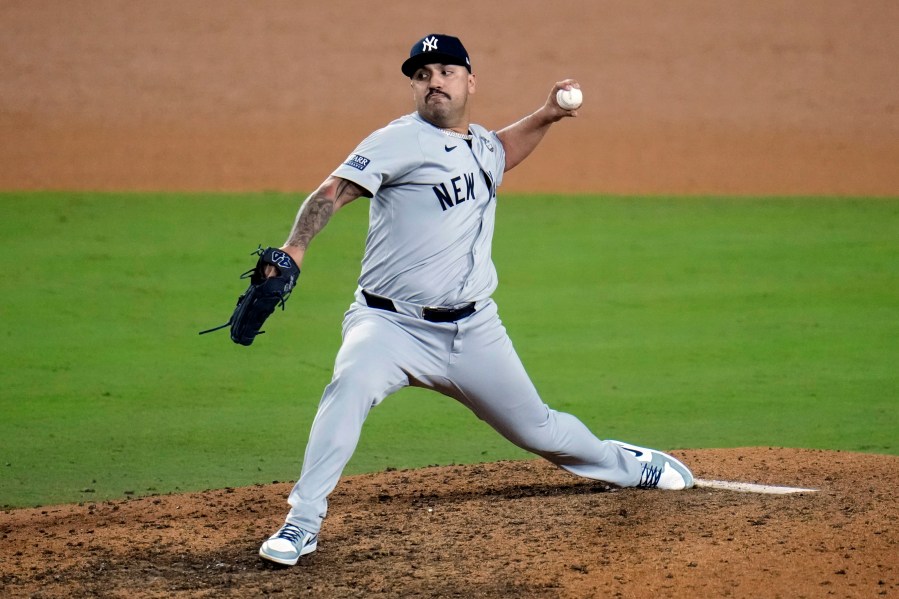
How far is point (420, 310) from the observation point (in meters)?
4.18

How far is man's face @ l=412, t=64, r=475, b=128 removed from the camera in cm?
427

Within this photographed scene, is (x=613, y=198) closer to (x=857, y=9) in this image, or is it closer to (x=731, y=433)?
(x=857, y=9)

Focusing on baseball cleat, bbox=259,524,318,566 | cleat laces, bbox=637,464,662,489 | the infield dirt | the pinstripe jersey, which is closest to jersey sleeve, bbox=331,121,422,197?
the pinstripe jersey

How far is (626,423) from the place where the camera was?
259 inches

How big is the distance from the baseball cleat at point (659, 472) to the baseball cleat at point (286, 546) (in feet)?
4.49

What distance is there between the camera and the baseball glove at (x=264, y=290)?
12.4 ft

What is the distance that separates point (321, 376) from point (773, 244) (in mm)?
5944

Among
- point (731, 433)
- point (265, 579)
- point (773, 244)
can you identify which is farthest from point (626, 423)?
point (773, 244)

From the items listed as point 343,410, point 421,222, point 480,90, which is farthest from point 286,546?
point 480,90

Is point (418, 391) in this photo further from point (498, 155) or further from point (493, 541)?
point (493, 541)

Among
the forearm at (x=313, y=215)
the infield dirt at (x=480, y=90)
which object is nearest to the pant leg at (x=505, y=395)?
the forearm at (x=313, y=215)

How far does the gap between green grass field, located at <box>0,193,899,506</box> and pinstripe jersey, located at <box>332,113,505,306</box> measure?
1.87 metres

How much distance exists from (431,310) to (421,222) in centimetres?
30

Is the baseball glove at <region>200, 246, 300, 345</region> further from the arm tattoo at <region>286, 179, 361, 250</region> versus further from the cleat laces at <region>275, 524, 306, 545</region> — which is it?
the cleat laces at <region>275, 524, 306, 545</region>
